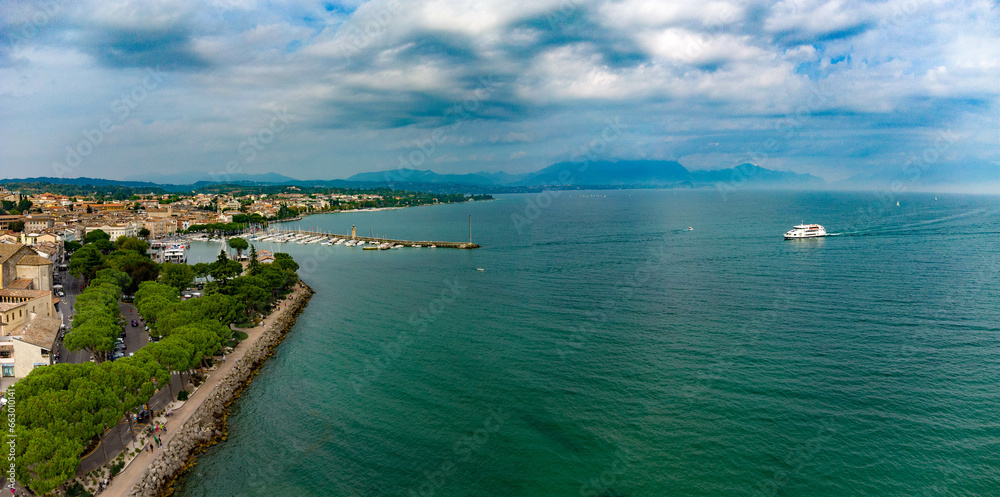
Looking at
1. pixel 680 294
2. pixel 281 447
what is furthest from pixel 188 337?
pixel 680 294

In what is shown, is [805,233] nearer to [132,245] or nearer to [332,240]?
[332,240]

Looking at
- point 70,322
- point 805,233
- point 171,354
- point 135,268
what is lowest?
point 70,322

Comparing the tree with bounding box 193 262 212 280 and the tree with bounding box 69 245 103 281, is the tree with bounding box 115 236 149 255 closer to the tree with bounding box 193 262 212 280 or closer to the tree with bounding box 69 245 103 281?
the tree with bounding box 69 245 103 281

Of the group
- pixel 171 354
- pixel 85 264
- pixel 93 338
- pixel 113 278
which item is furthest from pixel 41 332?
pixel 85 264

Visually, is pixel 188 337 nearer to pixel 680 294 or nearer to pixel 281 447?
pixel 281 447
